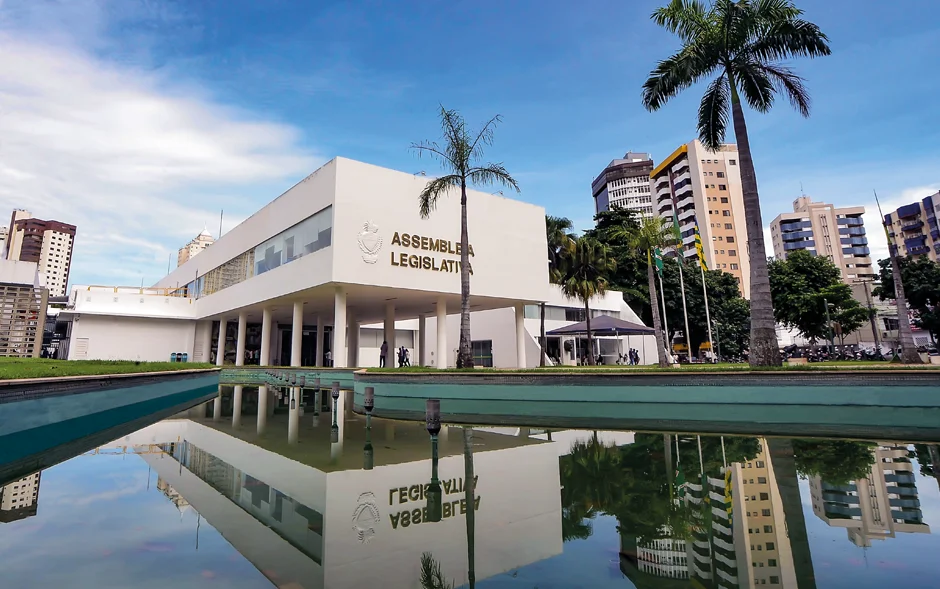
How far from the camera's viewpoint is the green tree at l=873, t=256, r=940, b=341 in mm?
38500

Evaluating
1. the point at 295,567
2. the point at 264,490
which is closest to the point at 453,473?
the point at 264,490

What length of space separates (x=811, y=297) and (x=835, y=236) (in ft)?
225

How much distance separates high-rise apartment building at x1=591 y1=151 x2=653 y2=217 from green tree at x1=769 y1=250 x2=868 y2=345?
174ft

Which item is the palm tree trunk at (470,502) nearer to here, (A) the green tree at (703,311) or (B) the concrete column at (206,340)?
(B) the concrete column at (206,340)

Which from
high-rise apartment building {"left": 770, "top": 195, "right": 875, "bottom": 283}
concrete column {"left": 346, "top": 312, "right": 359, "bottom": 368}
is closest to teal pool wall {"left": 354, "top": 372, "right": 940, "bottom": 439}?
concrete column {"left": 346, "top": 312, "right": 359, "bottom": 368}

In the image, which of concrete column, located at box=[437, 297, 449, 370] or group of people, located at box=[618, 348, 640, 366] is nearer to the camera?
concrete column, located at box=[437, 297, 449, 370]

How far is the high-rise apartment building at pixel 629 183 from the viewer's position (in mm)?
99250

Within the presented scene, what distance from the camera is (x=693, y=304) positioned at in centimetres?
4772

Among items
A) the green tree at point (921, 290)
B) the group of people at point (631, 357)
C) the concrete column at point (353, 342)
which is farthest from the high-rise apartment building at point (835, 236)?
the concrete column at point (353, 342)

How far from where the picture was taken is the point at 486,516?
473 cm


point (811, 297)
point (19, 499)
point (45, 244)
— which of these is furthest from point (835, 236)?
point (45, 244)

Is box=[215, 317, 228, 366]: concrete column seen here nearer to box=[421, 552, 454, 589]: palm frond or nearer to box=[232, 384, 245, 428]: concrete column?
box=[232, 384, 245, 428]: concrete column

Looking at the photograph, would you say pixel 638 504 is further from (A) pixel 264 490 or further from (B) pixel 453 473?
(A) pixel 264 490

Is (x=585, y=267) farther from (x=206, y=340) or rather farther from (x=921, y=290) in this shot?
(x=206, y=340)
